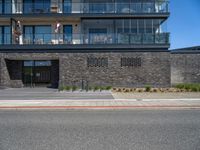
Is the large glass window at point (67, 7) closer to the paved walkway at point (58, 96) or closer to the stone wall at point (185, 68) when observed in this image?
the stone wall at point (185, 68)

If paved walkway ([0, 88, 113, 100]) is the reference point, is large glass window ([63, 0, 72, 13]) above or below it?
above

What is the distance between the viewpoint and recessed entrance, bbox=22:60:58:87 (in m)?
35.0

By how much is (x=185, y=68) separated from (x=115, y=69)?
7835 mm

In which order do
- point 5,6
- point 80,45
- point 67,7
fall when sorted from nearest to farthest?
point 80,45
point 5,6
point 67,7

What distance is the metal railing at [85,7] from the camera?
33.6 metres

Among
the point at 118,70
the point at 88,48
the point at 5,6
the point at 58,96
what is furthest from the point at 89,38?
the point at 58,96

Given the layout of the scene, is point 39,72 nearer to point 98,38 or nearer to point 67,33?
point 67,33

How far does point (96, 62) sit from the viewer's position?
107 ft

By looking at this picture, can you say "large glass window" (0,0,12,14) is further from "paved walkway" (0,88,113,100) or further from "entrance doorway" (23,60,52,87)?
"paved walkway" (0,88,113,100)

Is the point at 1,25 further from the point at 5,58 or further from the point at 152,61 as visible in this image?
the point at 152,61

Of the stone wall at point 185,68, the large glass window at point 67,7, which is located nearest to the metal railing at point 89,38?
the large glass window at point 67,7

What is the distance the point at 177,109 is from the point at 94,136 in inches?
319

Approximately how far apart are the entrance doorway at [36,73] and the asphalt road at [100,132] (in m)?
22.1

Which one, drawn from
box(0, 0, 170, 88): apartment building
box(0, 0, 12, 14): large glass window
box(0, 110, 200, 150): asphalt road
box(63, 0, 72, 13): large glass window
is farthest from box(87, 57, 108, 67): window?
box(0, 110, 200, 150): asphalt road
